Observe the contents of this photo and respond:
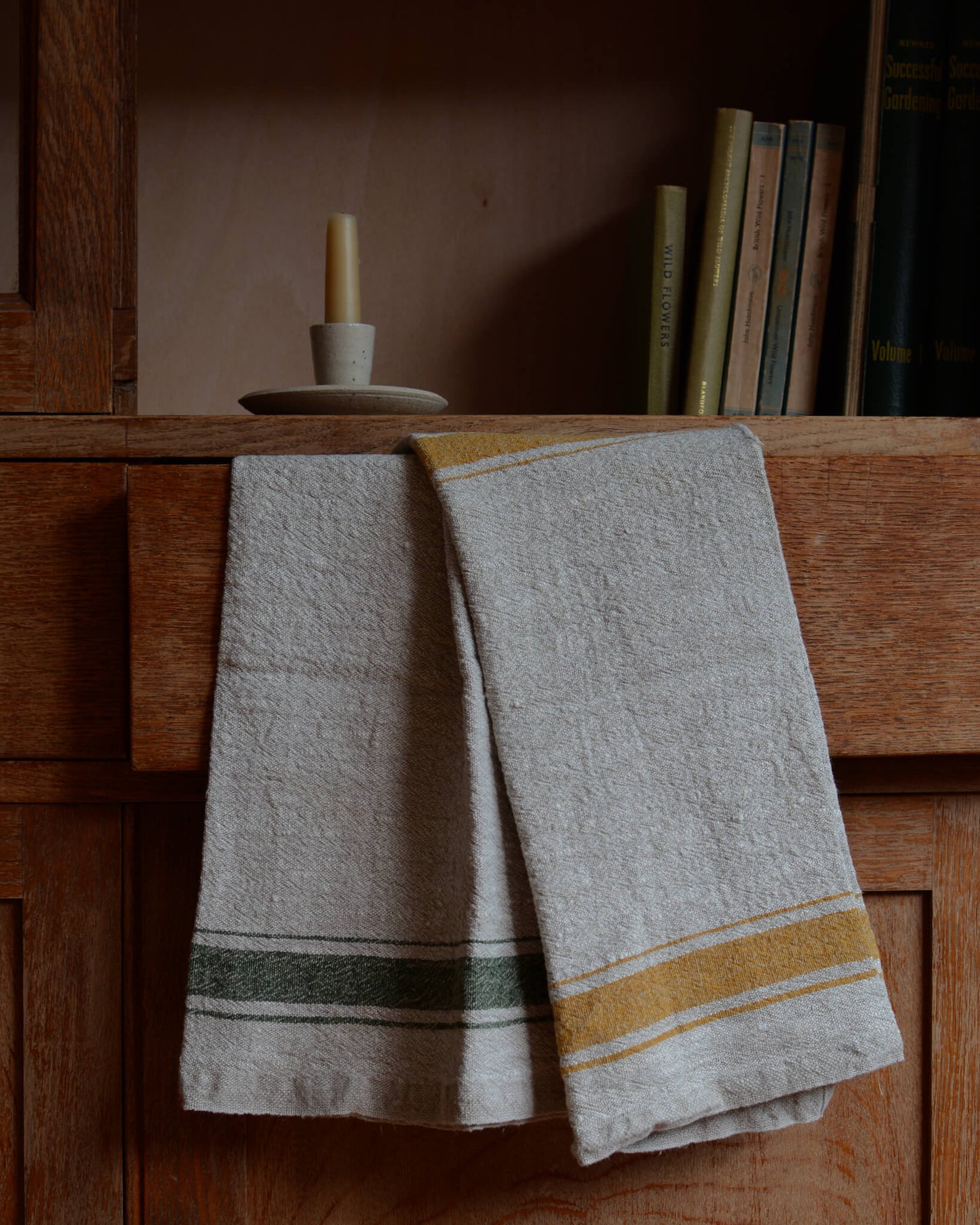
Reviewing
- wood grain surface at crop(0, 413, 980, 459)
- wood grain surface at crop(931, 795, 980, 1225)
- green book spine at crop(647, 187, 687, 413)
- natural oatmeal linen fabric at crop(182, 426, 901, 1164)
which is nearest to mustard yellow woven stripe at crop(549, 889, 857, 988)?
natural oatmeal linen fabric at crop(182, 426, 901, 1164)

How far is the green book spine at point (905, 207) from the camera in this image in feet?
1.74

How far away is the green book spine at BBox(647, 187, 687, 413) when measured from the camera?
561mm

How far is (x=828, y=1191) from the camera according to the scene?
463 mm

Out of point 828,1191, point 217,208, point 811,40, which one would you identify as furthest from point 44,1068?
point 811,40

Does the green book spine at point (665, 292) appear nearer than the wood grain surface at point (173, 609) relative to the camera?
No

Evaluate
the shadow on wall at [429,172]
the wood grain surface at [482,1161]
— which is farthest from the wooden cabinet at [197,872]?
the shadow on wall at [429,172]

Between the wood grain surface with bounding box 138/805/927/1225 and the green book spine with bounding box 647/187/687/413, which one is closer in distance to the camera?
→ the wood grain surface with bounding box 138/805/927/1225

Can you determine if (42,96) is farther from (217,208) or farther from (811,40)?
(811,40)

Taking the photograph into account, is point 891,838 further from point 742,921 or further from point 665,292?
point 665,292

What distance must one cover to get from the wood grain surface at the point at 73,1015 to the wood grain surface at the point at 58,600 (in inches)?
1.9

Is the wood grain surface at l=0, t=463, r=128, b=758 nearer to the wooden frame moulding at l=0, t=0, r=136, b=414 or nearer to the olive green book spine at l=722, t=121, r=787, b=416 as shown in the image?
the wooden frame moulding at l=0, t=0, r=136, b=414

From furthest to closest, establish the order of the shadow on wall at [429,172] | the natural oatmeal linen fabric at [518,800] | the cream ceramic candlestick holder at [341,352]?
1. the shadow on wall at [429,172]
2. the cream ceramic candlestick holder at [341,352]
3. the natural oatmeal linen fabric at [518,800]

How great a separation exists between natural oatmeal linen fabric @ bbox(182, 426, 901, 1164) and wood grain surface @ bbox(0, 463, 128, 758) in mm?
79

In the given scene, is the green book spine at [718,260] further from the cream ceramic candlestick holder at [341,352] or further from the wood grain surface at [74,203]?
the wood grain surface at [74,203]
